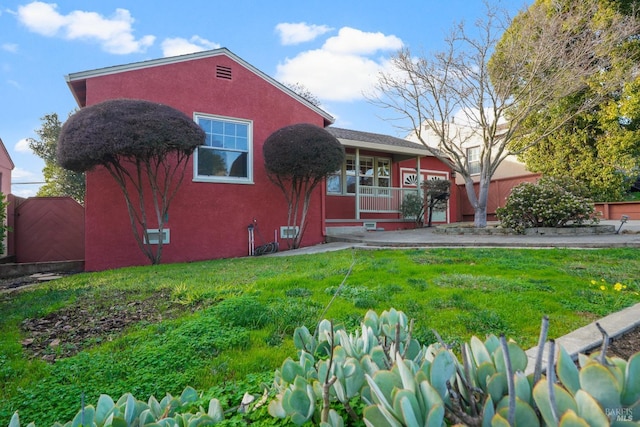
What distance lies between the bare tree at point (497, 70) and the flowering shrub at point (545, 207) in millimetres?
1104

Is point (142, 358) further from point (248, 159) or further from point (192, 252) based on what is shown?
point (248, 159)

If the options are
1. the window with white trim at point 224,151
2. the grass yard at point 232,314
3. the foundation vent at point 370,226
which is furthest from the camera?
the foundation vent at point 370,226

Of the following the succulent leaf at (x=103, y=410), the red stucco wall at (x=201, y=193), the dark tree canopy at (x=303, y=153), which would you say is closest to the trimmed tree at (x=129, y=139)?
the red stucco wall at (x=201, y=193)

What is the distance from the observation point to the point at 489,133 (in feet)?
30.6

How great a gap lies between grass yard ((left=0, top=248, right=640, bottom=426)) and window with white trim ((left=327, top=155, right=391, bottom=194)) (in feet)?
23.6

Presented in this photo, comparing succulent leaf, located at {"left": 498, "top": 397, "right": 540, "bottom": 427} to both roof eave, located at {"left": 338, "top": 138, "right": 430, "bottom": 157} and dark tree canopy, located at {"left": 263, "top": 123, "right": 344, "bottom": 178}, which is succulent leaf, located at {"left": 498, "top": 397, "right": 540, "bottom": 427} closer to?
dark tree canopy, located at {"left": 263, "top": 123, "right": 344, "bottom": 178}

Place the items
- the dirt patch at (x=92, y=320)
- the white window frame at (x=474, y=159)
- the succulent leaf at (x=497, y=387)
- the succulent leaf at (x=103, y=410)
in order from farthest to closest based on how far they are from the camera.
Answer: the white window frame at (x=474, y=159), the dirt patch at (x=92, y=320), the succulent leaf at (x=103, y=410), the succulent leaf at (x=497, y=387)

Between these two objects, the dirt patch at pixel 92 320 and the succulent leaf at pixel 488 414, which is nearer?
the succulent leaf at pixel 488 414

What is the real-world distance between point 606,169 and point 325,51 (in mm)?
11966

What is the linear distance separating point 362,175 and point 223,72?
6.40m

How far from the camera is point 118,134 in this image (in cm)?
565

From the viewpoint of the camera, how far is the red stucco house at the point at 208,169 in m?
6.90

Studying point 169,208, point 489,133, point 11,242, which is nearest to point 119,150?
point 169,208

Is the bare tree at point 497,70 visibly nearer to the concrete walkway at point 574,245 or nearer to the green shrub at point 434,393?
the concrete walkway at point 574,245
